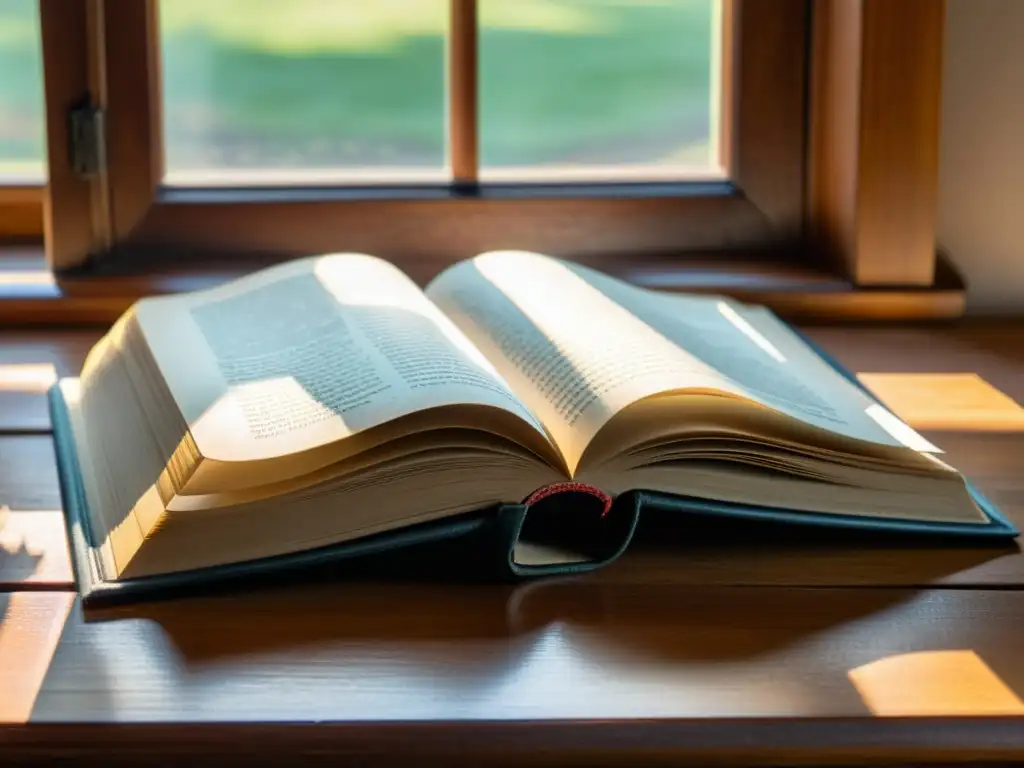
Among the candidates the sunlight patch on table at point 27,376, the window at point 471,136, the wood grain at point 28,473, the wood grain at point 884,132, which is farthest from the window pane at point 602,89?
the wood grain at point 28,473

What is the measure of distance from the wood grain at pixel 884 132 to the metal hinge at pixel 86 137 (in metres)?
0.62

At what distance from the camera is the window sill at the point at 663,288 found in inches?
45.5

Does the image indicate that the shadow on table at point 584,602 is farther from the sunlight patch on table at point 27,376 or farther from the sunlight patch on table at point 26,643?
the sunlight patch on table at point 27,376

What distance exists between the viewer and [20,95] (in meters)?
1.33

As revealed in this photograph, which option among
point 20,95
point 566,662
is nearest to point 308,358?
point 566,662

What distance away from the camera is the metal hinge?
1.20 m

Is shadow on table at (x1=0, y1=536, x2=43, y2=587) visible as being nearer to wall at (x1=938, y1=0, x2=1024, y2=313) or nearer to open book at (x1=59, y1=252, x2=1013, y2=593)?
open book at (x1=59, y1=252, x2=1013, y2=593)

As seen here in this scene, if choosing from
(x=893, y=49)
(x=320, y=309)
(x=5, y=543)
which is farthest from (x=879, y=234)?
(x=5, y=543)

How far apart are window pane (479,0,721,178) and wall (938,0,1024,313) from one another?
210 mm

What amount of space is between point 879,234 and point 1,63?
0.80m

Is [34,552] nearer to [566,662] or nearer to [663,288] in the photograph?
[566,662]

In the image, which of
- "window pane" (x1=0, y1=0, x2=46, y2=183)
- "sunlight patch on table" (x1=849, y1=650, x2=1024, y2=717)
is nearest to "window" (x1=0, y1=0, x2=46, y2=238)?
"window pane" (x1=0, y1=0, x2=46, y2=183)

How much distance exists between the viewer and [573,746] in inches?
20.5

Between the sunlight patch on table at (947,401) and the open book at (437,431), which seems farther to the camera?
the sunlight patch on table at (947,401)
